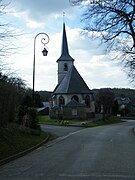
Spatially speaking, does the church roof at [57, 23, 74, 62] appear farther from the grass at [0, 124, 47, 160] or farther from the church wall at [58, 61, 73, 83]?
the grass at [0, 124, 47, 160]

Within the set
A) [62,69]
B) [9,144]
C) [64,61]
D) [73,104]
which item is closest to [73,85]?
[73,104]

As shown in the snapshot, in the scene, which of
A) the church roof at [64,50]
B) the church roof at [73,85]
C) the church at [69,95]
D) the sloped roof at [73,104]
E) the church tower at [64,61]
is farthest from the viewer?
the church roof at [64,50]

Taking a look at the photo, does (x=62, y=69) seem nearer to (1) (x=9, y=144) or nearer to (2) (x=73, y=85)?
(2) (x=73, y=85)

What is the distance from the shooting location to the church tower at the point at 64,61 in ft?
318

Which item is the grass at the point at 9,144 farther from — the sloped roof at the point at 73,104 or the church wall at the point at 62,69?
the church wall at the point at 62,69

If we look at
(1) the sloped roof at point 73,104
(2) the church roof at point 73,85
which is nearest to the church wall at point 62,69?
(2) the church roof at point 73,85

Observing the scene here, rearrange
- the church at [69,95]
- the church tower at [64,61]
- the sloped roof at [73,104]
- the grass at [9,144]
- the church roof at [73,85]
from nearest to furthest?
the grass at [9,144] → the church at [69,95] → the sloped roof at [73,104] → the church roof at [73,85] → the church tower at [64,61]

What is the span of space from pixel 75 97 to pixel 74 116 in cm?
1060

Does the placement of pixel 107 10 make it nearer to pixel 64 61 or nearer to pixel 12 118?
pixel 12 118

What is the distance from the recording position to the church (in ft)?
242

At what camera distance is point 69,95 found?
3265 inches

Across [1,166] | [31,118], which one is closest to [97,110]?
[31,118]

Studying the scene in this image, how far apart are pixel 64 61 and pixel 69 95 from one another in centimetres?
1725

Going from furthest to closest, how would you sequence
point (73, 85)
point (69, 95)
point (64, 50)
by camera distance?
1. point (64, 50)
2. point (73, 85)
3. point (69, 95)
